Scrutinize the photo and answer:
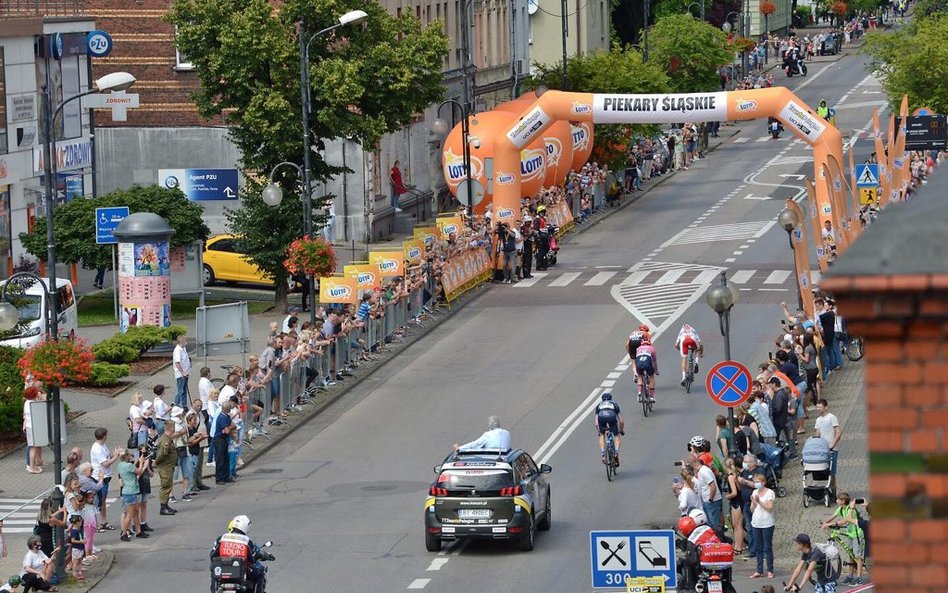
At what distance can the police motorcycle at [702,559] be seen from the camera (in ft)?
69.3

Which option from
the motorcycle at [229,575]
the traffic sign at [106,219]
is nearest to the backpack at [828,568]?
the motorcycle at [229,575]

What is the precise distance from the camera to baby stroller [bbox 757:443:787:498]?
27141 millimetres

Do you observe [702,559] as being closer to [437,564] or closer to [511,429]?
[437,564]

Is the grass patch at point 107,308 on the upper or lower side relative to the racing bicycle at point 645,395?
upper

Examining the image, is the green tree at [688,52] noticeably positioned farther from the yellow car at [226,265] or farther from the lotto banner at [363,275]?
the lotto banner at [363,275]

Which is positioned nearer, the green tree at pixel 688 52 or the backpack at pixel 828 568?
the backpack at pixel 828 568

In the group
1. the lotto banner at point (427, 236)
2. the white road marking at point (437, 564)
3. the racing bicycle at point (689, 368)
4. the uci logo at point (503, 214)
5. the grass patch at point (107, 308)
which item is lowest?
the white road marking at point (437, 564)

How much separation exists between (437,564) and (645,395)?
960 centimetres

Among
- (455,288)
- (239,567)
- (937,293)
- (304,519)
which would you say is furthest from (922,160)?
(937,293)

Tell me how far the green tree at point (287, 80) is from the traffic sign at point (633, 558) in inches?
1037

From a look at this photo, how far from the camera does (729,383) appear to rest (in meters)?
25.5

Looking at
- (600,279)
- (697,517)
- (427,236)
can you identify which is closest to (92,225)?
(427,236)

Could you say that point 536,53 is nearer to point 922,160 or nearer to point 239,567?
point 922,160

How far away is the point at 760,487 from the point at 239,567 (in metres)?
6.51
